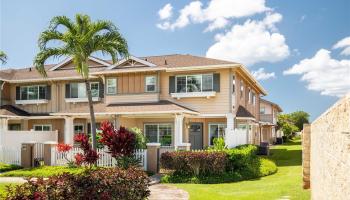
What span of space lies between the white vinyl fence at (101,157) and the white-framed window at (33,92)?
394 inches

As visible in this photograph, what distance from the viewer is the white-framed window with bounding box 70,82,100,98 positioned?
29844 millimetres

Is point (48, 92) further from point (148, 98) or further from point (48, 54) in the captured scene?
point (48, 54)

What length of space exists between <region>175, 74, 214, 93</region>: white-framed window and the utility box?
388 inches

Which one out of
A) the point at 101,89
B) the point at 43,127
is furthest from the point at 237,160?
the point at 43,127

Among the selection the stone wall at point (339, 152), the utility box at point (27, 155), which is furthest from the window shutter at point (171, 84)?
the stone wall at point (339, 152)

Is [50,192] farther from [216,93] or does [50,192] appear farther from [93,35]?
[216,93]

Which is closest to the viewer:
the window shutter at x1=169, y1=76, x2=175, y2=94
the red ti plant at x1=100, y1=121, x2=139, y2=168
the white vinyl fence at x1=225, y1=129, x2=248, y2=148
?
the red ti plant at x1=100, y1=121, x2=139, y2=168

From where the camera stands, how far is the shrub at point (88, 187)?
25.9ft

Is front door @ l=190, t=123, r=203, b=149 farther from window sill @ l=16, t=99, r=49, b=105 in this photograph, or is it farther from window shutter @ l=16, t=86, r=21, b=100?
window shutter @ l=16, t=86, r=21, b=100

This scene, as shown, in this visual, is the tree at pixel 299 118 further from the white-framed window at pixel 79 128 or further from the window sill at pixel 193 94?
the window sill at pixel 193 94

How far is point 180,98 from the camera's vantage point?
26.2m

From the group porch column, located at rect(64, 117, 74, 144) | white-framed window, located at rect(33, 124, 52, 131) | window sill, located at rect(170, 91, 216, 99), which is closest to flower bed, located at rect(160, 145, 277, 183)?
window sill, located at rect(170, 91, 216, 99)

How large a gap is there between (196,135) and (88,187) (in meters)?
19.0

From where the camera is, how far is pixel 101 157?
70.4 ft
